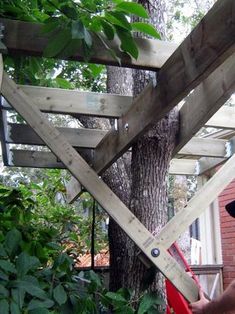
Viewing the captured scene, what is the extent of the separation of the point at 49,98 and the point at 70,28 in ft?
3.51

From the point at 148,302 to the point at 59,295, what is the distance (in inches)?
23.2

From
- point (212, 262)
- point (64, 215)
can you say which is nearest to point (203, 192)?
point (64, 215)

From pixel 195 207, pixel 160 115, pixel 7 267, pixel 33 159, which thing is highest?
pixel 33 159

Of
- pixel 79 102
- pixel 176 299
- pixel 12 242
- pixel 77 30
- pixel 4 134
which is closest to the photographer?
pixel 77 30

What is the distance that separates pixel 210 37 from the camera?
5.29 feet

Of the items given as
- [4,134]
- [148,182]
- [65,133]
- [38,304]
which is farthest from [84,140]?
[38,304]

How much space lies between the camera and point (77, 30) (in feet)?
5.71

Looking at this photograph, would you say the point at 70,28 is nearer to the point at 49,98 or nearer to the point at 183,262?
the point at 49,98

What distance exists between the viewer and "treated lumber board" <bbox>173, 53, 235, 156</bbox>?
1987mm

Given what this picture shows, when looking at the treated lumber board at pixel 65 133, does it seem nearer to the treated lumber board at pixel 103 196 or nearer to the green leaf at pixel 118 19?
the treated lumber board at pixel 103 196

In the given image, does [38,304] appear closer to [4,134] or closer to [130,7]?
[130,7]

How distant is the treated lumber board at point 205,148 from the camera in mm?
3850

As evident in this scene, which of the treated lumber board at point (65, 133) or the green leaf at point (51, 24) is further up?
the treated lumber board at point (65, 133)

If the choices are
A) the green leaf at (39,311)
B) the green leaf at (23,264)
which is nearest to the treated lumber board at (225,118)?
the green leaf at (23,264)
